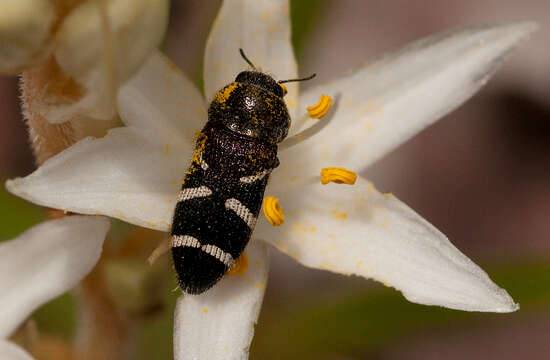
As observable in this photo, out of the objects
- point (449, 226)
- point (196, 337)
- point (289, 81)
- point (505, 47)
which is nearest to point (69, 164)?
point (196, 337)

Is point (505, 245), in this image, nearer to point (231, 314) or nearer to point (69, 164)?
point (231, 314)

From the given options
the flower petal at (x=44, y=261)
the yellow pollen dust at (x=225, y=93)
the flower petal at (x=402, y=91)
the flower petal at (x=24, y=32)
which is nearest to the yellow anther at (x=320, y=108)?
the flower petal at (x=402, y=91)

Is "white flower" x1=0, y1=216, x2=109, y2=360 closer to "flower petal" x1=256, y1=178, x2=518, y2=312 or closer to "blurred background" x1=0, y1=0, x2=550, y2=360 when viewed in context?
"flower petal" x1=256, y1=178, x2=518, y2=312

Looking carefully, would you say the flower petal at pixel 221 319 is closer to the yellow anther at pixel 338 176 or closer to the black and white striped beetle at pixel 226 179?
the black and white striped beetle at pixel 226 179

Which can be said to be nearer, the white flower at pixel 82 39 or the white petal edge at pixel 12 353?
the white flower at pixel 82 39

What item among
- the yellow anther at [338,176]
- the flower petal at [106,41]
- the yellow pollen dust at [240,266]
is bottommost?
the yellow pollen dust at [240,266]

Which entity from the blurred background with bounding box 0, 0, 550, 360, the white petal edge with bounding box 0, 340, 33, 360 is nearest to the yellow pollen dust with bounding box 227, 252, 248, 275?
the white petal edge with bounding box 0, 340, 33, 360
